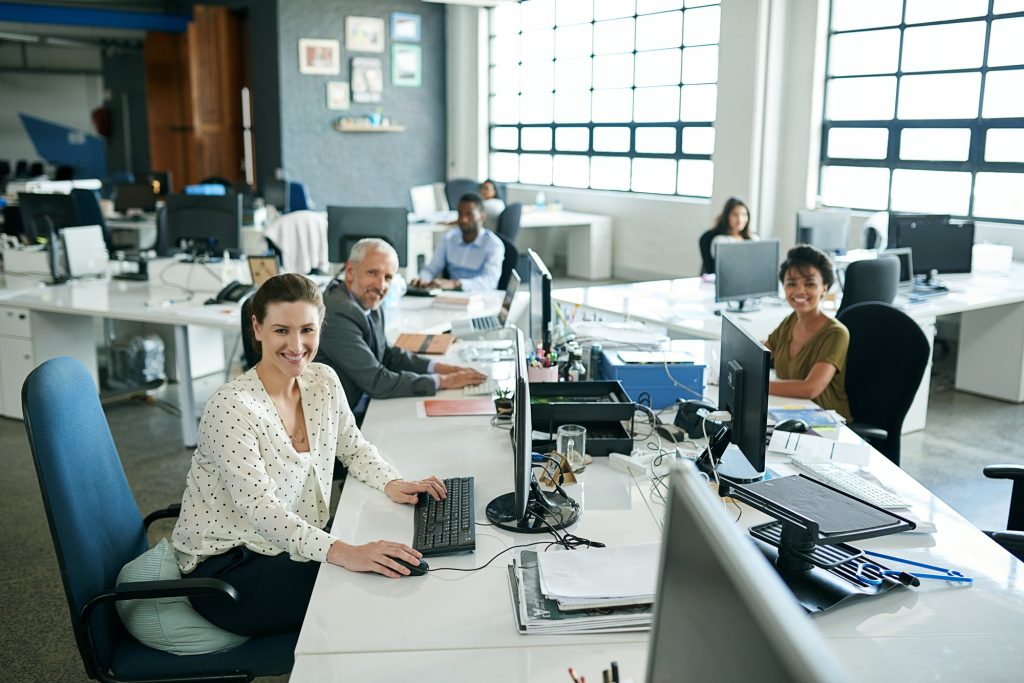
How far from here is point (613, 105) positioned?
9945 mm

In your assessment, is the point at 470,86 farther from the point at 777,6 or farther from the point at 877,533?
the point at 877,533

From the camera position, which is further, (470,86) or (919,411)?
(470,86)

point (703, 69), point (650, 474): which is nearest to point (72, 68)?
point (703, 69)

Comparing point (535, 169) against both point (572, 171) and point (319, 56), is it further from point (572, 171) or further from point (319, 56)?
point (319, 56)

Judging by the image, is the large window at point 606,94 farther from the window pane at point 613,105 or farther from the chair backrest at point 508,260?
the chair backrest at point 508,260

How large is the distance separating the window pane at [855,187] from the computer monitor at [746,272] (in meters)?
2.91

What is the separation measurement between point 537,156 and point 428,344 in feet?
25.1

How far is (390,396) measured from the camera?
319cm

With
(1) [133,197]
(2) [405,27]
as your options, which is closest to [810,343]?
(1) [133,197]

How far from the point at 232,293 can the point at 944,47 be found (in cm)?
551

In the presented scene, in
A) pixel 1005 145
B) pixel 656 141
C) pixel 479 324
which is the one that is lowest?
pixel 479 324

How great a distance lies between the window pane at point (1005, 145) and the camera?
253 inches

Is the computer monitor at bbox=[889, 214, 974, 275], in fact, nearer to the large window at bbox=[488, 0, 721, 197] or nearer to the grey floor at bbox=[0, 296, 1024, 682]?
the grey floor at bbox=[0, 296, 1024, 682]

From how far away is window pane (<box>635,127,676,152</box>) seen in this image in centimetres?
931
